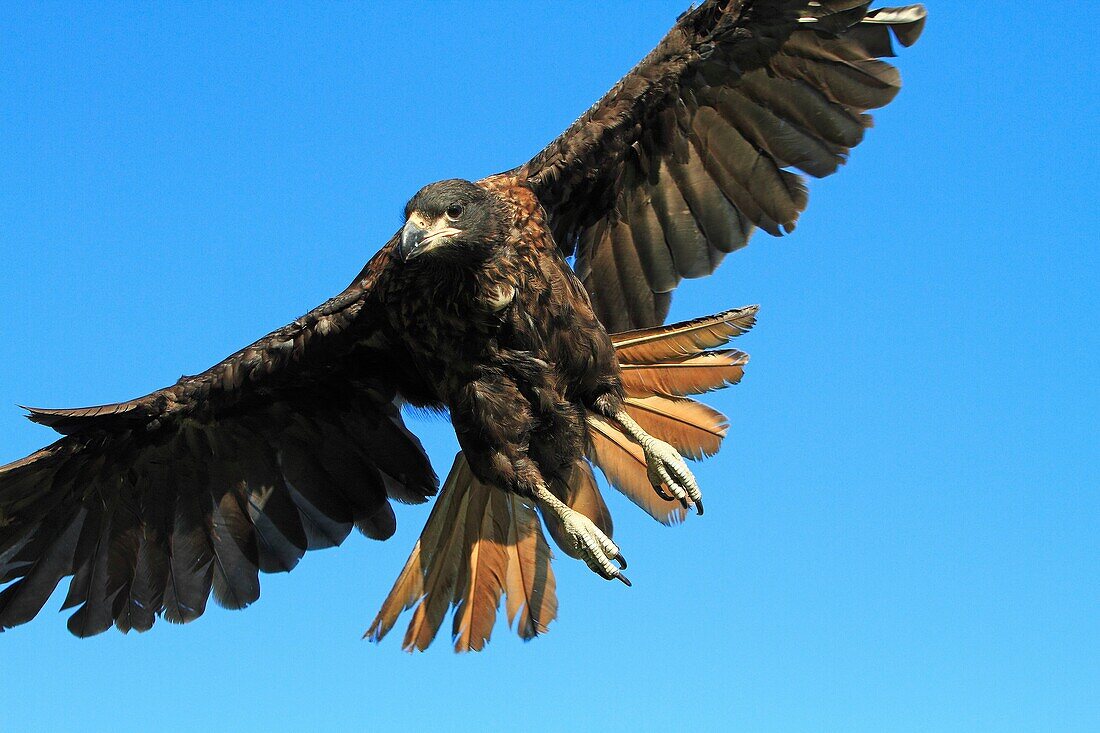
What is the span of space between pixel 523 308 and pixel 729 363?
1147mm

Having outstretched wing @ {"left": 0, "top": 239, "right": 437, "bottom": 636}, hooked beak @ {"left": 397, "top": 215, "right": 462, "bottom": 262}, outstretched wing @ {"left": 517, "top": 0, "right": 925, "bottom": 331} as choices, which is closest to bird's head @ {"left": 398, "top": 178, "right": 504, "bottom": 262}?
hooked beak @ {"left": 397, "top": 215, "right": 462, "bottom": 262}

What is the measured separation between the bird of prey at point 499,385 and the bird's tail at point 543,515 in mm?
12

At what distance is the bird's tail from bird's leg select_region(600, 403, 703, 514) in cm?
30

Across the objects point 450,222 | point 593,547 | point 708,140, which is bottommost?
point 593,547

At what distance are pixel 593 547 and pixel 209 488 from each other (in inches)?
98.1

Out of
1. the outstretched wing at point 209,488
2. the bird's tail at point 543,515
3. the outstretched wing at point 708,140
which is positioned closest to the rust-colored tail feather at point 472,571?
the bird's tail at point 543,515

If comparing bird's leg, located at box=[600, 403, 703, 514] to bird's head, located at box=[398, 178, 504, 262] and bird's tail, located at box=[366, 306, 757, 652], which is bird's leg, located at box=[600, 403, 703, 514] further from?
bird's head, located at box=[398, 178, 504, 262]

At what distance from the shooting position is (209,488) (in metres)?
8.88

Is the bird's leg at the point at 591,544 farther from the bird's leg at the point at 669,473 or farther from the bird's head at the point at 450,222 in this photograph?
the bird's head at the point at 450,222

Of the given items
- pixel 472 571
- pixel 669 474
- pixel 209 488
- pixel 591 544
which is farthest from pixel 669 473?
pixel 209 488

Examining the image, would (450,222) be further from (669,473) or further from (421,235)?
(669,473)

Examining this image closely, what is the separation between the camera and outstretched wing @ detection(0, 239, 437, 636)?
8367mm

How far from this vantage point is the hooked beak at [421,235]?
7.26 meters

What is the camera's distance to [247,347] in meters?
8.33
